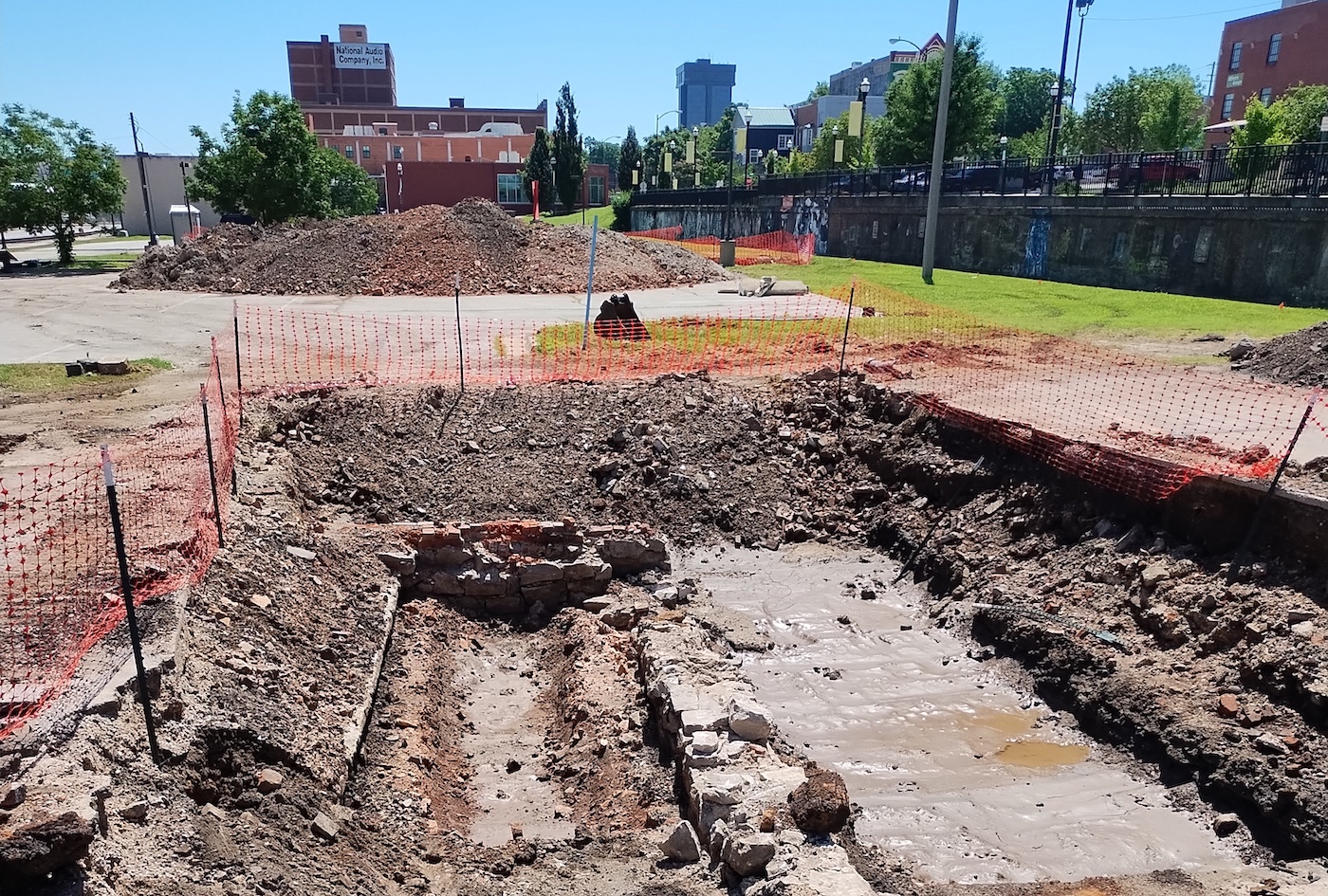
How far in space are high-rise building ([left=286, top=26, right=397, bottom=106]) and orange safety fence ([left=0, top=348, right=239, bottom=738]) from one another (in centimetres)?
11610

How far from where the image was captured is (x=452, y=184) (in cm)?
7181

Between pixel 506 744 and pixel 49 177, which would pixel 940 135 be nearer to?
pixel 506 744

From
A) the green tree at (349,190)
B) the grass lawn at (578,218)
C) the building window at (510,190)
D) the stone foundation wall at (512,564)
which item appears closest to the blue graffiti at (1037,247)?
the stone foundation wall at (512,564)

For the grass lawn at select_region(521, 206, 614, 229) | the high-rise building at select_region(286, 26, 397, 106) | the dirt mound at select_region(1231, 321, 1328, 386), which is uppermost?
the high-rise building at select_region(286, 26, 397, 106)

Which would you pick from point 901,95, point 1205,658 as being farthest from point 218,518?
point 901,95

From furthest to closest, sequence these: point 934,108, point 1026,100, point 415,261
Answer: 1. point 1026,100
2. point 934,108
3. point 415,261

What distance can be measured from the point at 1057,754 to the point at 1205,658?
169 cm

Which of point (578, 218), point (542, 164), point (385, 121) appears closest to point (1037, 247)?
point (578, 218)

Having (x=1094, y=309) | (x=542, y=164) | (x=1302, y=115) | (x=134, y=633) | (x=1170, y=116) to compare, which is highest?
(x=1170, y=116)

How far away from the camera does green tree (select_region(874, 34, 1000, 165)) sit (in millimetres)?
39344

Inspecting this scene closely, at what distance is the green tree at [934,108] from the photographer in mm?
39344

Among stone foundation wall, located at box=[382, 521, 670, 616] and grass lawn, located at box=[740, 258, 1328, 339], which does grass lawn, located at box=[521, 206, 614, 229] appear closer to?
grass lawn, located at box=[740, 258, 1328, 339]

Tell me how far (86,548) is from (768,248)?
3718cm

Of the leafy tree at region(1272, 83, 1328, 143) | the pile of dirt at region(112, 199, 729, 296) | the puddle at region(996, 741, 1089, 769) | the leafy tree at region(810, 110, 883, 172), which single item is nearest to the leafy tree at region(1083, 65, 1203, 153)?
the leafy tree at region(1272, 83, 1328, 143)
